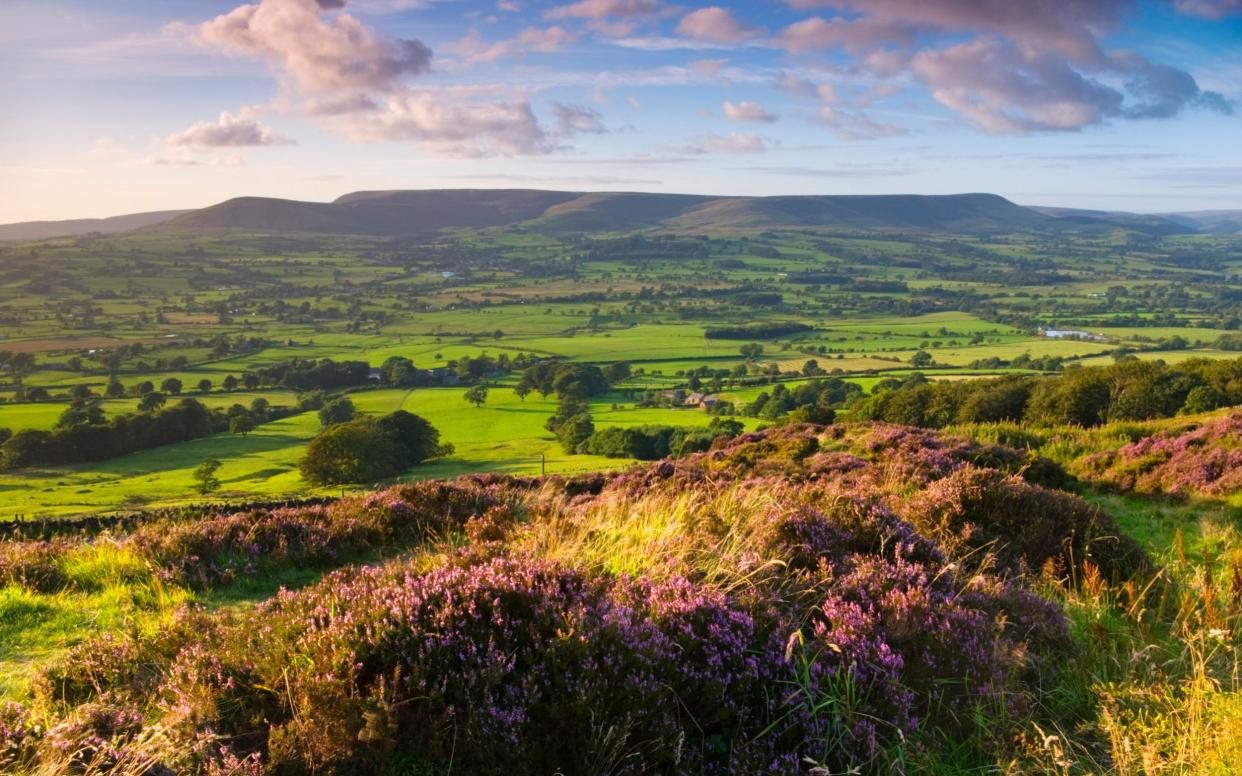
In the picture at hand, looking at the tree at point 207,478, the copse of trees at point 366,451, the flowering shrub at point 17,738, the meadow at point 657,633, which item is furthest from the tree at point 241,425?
the flowering shrub at point 17,738

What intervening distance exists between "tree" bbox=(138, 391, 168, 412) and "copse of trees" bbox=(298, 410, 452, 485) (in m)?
36.7

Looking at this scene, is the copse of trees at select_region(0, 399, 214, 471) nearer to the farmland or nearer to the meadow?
the farmland

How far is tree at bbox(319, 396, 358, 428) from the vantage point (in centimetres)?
8075

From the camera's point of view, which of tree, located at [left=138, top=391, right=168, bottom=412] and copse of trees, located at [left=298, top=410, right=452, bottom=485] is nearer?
copse of trees, located at [left=298, top=410, right=452, bottom=485]

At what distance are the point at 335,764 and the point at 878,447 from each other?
17.8 meters

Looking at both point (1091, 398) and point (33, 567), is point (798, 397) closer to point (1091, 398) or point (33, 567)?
point (1091, 398)

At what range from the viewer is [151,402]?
87312 millimetres

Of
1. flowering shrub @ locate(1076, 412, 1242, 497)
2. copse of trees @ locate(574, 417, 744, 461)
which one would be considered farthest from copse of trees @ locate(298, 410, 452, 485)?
flowering shrub @ locate(1076, 412, 1242, 497)

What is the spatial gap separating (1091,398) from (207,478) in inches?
2464

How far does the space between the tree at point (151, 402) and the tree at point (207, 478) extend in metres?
31.6

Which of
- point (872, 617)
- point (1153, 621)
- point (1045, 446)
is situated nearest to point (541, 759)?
point (872, 617)

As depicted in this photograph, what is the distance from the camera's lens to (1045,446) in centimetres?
2075

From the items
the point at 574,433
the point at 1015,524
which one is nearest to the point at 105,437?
the point at 574,433

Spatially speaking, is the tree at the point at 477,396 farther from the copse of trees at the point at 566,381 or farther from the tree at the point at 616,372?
the tree at the point at 616,372
